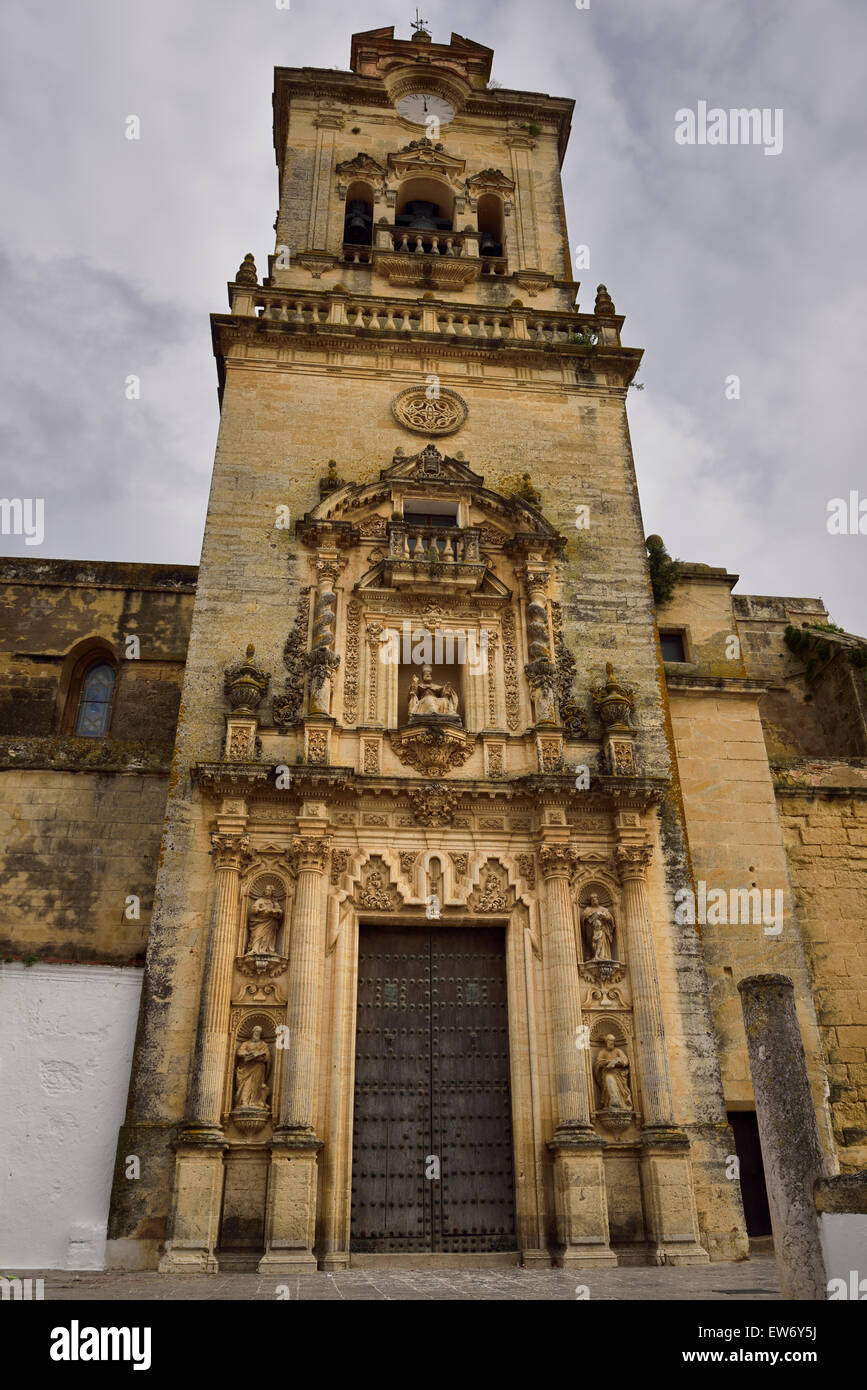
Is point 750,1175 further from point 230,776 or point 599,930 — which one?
point 230,776

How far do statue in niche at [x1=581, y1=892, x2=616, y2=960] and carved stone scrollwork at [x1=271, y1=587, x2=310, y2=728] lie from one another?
4466 millimetres

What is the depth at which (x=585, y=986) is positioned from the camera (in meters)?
11.8

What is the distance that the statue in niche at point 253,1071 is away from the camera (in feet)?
35.3

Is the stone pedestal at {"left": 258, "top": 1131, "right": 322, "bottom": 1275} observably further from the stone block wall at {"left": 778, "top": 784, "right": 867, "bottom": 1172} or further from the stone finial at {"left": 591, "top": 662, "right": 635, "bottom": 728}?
the stone block wall at {"left": 778, "top": 784, "right": 867, "bottom": 1172}

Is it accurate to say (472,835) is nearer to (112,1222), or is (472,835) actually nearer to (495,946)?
(495,946)

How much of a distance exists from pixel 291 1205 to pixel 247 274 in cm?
1408

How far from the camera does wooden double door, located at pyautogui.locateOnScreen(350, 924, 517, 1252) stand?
1084cm

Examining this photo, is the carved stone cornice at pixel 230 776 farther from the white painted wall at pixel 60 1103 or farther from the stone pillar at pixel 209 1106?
the white painted wall at pixel 60 1103

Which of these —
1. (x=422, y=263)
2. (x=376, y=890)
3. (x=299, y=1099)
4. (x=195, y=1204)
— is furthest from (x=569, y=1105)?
(x=422, y=263)

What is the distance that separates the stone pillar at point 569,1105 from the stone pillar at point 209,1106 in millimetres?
3653

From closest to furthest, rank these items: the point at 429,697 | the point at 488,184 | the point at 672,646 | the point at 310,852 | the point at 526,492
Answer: the point at 310,852 → the point at 429,697 → the point at 526,492 → the point at 672,646 → the point at 488,184

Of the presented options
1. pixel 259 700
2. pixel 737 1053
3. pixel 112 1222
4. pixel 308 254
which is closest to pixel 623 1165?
pixel 737 1053

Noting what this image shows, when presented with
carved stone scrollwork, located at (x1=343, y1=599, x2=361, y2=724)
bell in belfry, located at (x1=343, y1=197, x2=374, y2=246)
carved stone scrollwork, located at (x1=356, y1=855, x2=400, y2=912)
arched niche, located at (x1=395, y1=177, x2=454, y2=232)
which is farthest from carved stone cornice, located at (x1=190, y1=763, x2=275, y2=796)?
arched niche, located at (x1=395, y1=177, x2=454, y2=232)

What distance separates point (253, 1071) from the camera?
10.9m
